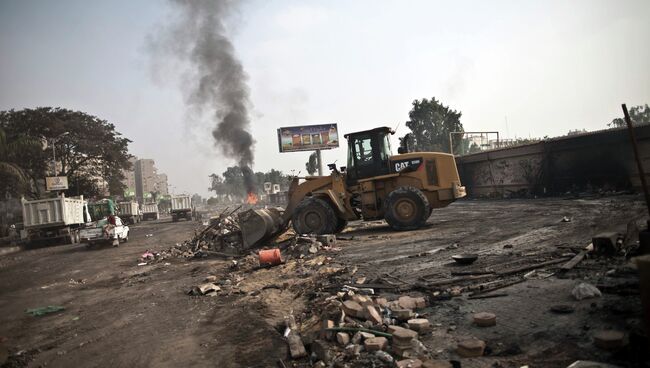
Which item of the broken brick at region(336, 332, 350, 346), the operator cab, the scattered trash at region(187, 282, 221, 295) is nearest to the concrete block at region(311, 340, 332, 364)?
the broken brick at region(336, 332, 350, 346)

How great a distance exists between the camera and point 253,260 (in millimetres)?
9422

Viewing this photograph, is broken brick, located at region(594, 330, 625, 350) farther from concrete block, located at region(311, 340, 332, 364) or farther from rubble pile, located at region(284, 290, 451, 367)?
concrete block, located at region(311, 340, 332, 364)

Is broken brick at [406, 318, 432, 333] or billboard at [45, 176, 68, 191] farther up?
billboard at [45, 176, 68, 191]

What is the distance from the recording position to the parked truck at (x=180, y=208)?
40.3m

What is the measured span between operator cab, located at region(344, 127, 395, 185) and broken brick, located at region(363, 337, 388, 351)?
8.39m

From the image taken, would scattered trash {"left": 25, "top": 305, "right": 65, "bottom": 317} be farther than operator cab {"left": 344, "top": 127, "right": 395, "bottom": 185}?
No

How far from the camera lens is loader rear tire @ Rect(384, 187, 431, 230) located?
36.4 feet

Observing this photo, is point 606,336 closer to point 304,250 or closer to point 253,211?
point 304,250

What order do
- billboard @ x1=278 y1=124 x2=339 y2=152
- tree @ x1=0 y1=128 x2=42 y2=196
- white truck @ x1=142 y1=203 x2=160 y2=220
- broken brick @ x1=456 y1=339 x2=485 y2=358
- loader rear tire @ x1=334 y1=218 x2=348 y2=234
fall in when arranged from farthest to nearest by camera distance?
1. white truck @ x1=142 y1=203 x2=160 y2=220
2. billboard @ x1=278 y1=124 x2=339 y2=152
3. tree @ x1=0 y1=128 x2=42 y2=196
4. loader rear tire @ x1=334 y1=218 x2=348 y2=234
5. broken brick @ x1=456 y1=339 x2=485 y2=358

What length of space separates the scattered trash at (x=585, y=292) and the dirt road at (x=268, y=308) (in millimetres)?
82

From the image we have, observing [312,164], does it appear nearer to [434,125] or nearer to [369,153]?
[434,125]

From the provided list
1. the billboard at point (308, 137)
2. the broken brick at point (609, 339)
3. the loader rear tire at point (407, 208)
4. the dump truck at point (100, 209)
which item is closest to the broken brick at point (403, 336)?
the broken brick at point (609, 339)

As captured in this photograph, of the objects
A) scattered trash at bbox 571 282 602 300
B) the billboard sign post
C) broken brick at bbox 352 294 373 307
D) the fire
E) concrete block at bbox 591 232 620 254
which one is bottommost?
broken brick at bbox 352 294 373 307

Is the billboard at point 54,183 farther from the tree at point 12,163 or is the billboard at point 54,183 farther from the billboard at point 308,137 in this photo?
the billboard at point 308,137
